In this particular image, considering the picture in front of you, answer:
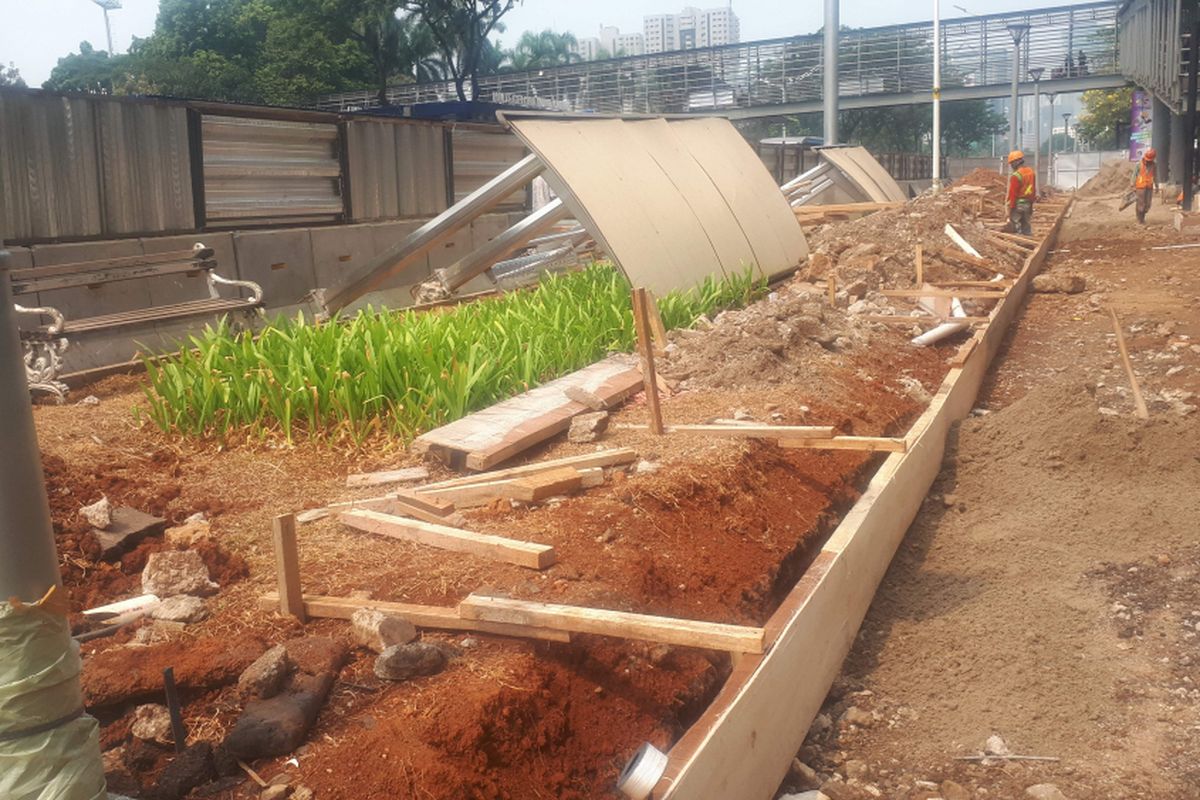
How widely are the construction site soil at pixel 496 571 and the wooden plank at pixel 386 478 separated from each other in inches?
3.3

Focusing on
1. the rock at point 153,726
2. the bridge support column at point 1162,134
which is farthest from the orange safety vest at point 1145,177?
the rock at point 153,726

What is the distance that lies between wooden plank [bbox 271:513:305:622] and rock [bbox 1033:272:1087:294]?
13.9 meters

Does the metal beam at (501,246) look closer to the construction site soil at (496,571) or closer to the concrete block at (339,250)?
the concrete block at (339,250)

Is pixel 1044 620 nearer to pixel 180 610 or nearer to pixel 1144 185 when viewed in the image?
pixel 180 610

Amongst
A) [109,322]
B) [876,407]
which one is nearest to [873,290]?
[876,407]

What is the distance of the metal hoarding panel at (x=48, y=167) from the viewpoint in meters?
9.27

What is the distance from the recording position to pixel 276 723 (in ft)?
10.2

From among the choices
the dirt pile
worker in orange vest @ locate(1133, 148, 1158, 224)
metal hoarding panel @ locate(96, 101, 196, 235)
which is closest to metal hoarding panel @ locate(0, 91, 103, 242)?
metal hoarding panel @ locate(96, 101, 196, 235)

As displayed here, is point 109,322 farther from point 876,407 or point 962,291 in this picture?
point 962,291

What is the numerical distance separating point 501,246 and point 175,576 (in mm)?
7791

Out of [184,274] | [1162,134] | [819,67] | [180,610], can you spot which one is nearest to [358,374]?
[180,610]

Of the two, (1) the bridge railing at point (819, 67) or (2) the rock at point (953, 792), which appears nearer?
(2) the rock at point (953, 792)

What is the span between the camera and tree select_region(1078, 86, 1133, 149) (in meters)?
63.1

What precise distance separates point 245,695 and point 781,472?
3549 millimetres
